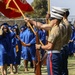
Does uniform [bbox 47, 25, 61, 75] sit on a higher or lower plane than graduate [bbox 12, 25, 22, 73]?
higher

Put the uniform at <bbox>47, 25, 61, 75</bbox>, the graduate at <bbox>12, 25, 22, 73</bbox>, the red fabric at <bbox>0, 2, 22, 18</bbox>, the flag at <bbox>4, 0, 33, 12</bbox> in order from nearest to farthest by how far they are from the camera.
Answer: the uniform at <bbox>47, 25, 61, 75</bbox>, the flag at <bbox>4, 0, 33, 12</bbox>, the red fabric at <bbox>0, 2, 22, 18</bbox>, the graduate at <bbox>12, 25, 22, 73</bbox>

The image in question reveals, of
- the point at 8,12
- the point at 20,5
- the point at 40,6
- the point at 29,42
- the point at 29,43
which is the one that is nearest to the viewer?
the point at 20,5

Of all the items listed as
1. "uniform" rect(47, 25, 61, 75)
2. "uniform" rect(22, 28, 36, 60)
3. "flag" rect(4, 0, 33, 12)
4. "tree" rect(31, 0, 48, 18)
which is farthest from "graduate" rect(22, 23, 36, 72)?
"tree" rect(31, 0, 48, 18)

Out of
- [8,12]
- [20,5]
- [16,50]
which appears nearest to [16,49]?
[16,50]

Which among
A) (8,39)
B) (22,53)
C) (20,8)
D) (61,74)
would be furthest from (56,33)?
(22,53)

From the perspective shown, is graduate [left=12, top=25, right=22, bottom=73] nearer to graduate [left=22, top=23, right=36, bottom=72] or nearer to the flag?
graduate [left=22, top=23, right=36, bottom=72]

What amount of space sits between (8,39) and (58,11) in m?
5.30

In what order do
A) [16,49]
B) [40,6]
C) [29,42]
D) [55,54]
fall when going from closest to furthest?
[55,54]
[29,42]
[16,49]
[40,6]

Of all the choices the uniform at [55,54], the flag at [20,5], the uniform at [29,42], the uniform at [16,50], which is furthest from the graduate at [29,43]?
the uniform at [55,54]

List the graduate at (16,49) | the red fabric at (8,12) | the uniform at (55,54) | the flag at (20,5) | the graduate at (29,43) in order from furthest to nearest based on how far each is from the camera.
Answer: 1. the graduate at (16,49)
2. the graduate at (29,43)
3. the red fabric at (8,12)
4. the flag at (20,5)
5. the uniform at (55,54)

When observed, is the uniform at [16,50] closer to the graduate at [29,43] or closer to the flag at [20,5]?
the graduate at [29,43]

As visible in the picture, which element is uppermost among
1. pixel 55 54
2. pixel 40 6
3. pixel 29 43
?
pixel 40 6

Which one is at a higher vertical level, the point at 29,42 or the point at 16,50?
the point at 29,42

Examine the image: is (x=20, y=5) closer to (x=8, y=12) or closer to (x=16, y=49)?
(x=8, y=12)
